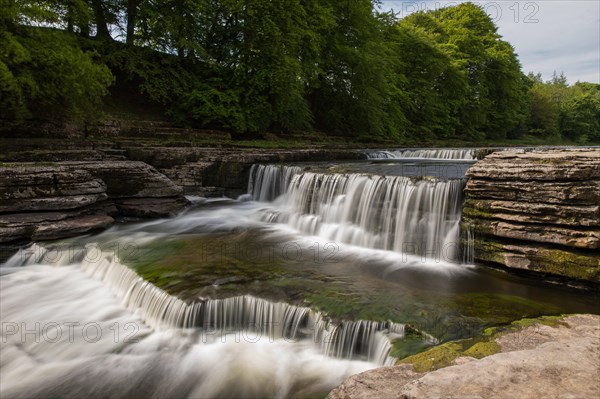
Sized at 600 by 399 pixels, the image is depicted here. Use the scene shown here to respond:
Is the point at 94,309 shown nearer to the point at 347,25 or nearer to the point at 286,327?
the point at 286,327

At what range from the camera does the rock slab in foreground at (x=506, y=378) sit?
2.09 metres

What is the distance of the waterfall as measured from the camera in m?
4.14

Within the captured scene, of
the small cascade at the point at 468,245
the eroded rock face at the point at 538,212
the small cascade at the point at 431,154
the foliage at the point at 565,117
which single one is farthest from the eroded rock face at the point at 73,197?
the foliage at the point at 565,117

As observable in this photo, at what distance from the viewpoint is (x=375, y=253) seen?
24.1ft

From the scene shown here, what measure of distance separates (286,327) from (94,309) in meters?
3.13

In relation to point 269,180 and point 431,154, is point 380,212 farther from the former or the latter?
point 431,154

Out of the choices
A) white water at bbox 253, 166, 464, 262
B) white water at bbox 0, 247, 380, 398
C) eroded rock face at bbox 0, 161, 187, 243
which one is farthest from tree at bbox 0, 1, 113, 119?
white water at bbox 253, 166, 464, 262

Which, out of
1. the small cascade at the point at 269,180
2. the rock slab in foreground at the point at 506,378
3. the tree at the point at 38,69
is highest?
the tree at the point at 38,69

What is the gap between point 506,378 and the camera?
7.38ft

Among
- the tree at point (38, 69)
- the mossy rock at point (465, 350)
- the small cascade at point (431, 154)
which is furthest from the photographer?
the small cascade at point (431, 154)

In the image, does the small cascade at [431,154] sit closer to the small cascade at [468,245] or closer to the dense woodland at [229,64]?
the dense woodland at [229,64]

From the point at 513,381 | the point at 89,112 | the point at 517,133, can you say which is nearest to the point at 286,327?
the point at 513,381

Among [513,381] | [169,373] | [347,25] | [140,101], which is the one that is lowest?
[169,373]

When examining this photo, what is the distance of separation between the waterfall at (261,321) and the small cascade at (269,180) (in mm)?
6153
